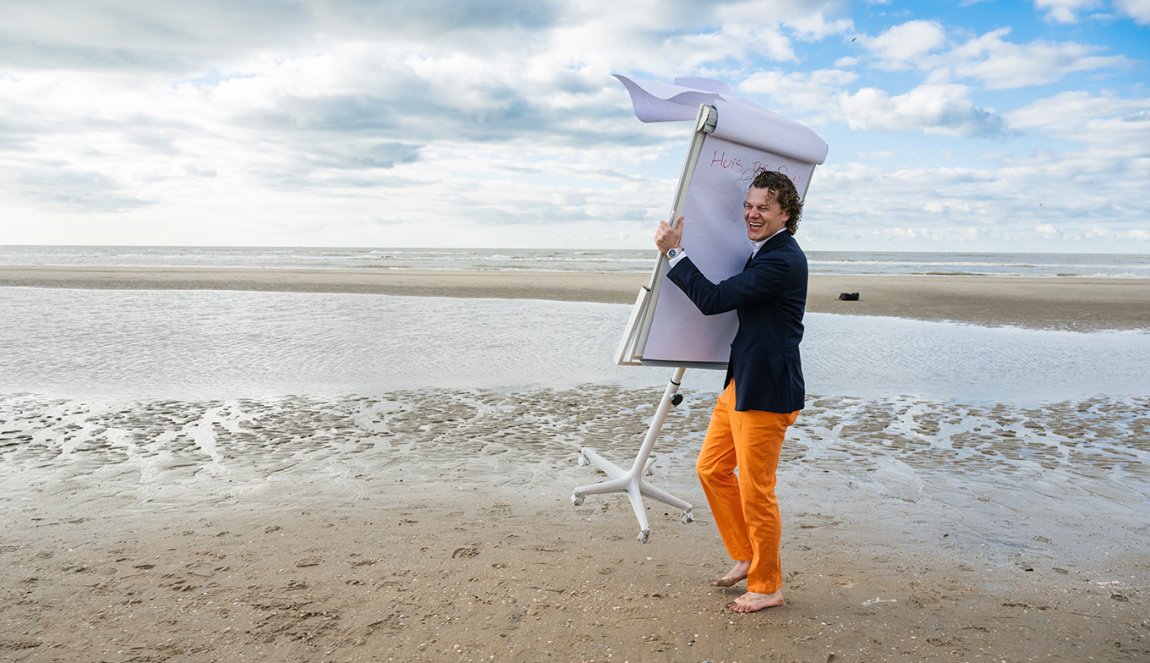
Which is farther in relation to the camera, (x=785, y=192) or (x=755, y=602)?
(x=755, y=602)

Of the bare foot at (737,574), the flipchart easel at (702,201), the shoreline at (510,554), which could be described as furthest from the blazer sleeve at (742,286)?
the shoreline at (510,554)

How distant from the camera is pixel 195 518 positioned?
18.2ft

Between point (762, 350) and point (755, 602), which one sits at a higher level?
point (762, 350)

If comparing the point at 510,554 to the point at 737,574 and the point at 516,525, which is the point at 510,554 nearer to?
the point at 516,525

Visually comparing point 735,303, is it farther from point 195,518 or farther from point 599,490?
point 195,518

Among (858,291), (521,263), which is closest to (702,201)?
(858,291)

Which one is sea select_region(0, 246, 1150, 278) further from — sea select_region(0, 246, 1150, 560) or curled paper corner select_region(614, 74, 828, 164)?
curled paper corner select_region(614, 74, 828, 164)

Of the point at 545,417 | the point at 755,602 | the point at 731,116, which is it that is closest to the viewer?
the point at 755,602

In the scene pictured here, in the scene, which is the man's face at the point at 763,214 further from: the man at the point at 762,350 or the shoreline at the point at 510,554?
the shoreline at the point at 510,554

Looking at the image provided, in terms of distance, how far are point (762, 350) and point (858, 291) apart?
2769cm

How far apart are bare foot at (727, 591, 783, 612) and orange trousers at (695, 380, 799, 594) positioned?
28 mm

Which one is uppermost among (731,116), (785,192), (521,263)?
(731,116)

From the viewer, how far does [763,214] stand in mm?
4113

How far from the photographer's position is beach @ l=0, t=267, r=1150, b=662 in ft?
13.0
